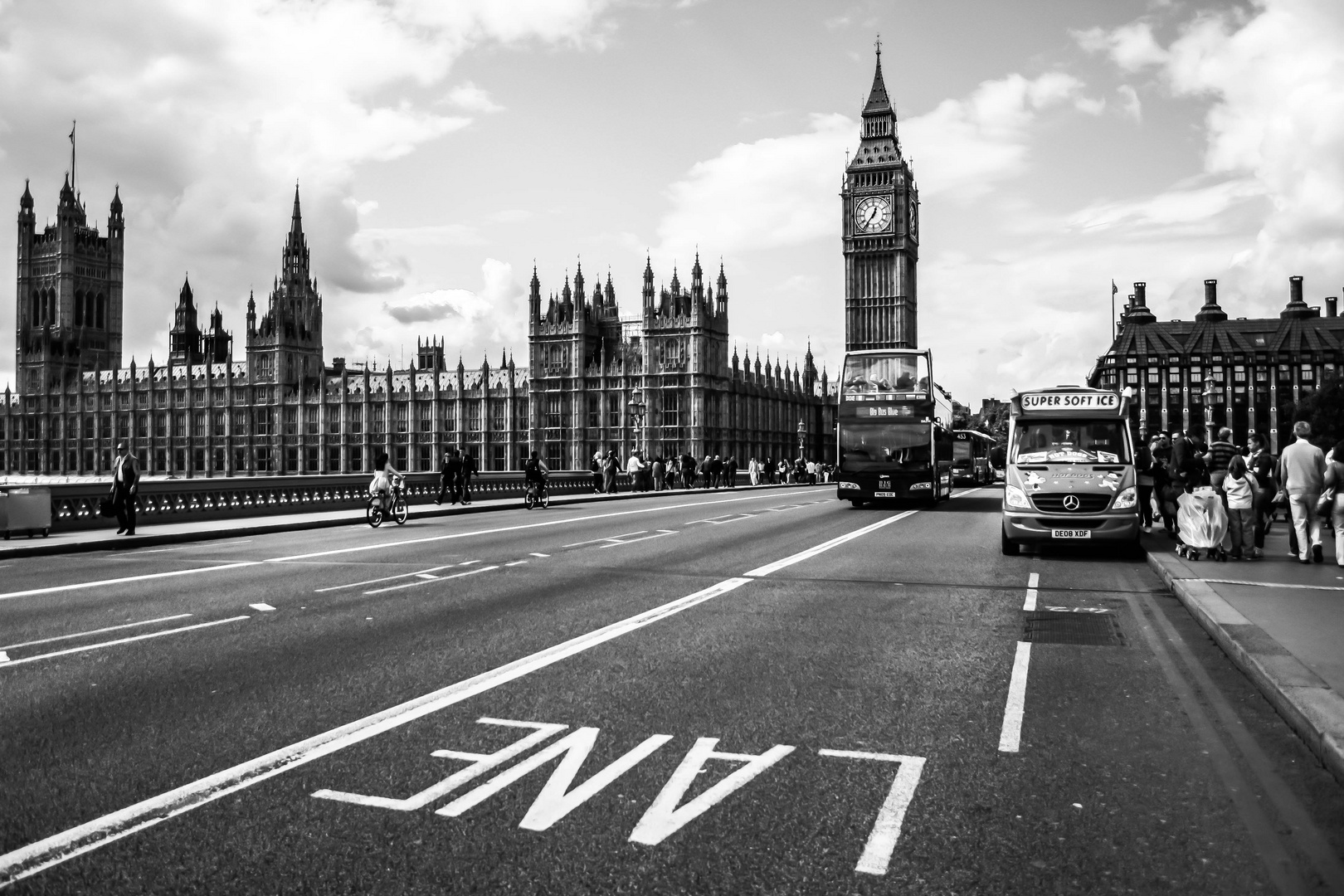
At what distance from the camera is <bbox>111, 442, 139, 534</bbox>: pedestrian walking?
19438mm

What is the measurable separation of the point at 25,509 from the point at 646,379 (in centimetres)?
7432

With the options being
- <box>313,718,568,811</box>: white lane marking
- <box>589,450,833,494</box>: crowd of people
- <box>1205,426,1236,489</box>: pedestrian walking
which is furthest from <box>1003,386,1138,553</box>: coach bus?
<box>589,450,833,494</box>: crowd of people

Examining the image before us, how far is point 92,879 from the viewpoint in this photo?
11.9 ft

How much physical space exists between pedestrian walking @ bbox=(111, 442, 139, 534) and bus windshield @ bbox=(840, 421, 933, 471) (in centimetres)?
1834

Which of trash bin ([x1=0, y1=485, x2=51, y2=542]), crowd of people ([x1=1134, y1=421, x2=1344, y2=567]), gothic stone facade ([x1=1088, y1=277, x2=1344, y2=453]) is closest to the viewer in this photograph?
crowd of people ([x1=1134, y1=421, x2=1344, y2=567])

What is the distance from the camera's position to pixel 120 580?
41.8ft

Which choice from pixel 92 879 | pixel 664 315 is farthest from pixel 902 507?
pixel 664 315

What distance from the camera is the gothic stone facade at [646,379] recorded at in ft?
298

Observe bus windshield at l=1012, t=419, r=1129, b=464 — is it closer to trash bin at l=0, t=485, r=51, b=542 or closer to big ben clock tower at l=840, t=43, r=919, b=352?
trash bin at l=0, t=485, r=51, b=542

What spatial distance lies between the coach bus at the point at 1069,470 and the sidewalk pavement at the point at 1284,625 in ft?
3.15

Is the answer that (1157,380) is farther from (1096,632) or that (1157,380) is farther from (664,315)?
(1096,632)

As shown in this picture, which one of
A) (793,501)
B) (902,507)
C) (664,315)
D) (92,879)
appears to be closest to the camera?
(92,879)

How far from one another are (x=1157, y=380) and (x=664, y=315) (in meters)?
68.4

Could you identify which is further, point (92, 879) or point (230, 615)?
point (230, 615)
